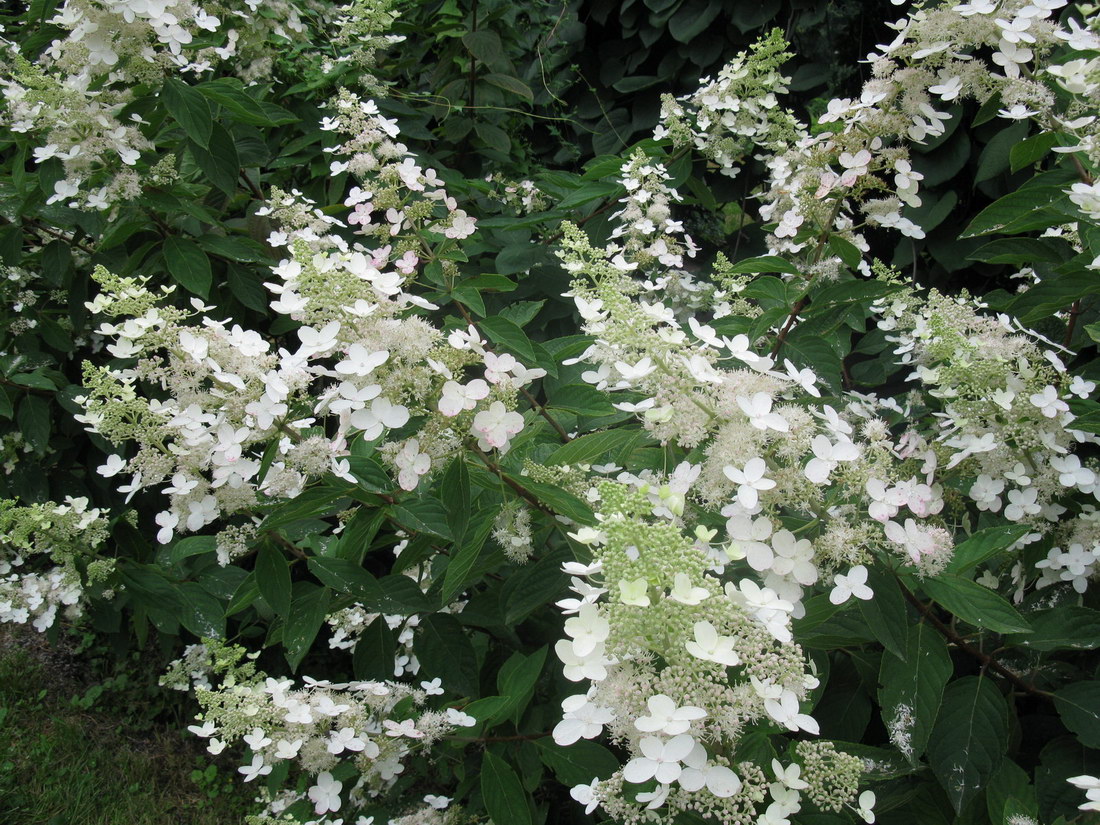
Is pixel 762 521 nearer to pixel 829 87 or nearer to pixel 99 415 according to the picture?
pixel 99 415

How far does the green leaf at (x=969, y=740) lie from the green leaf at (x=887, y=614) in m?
0.33

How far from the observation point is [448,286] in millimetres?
2158

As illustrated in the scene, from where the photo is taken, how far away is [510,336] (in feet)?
6.05

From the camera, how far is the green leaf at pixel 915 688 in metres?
1.32

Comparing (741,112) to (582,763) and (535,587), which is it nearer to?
(535,587)

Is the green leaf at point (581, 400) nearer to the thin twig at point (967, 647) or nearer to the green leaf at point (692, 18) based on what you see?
the thin twig at point (967, 647)

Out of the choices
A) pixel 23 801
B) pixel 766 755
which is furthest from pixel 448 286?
pixel 23 801

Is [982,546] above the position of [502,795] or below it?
above

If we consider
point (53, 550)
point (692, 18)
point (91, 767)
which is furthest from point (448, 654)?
point (692, 18)

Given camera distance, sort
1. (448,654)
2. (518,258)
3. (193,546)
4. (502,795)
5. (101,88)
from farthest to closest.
Answer: (518,258), (101,88), (193,546), (448,654), (502,795)

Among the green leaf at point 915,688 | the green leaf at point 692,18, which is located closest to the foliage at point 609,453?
the green leaf at point 915,688

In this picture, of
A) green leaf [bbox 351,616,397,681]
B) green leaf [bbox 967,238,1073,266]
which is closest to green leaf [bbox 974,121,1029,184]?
green leaf [bbox 967,238,1073,266]

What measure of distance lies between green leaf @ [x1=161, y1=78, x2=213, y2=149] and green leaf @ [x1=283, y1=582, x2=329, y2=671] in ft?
4.95

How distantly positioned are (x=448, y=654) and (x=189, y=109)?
182 centimetres
